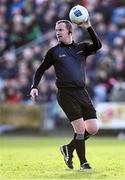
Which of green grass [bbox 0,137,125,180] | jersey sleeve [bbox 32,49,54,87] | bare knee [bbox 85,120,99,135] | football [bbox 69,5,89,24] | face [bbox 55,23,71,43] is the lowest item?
green grass [bbox 0,137,125,180]

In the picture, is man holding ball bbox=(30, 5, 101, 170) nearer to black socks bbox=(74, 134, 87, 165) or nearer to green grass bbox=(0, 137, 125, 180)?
black socks bbox=(74, 134, 87, 165)

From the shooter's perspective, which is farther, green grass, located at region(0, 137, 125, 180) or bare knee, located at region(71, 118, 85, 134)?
bare knee, located at region(71, 118, 85, 134)

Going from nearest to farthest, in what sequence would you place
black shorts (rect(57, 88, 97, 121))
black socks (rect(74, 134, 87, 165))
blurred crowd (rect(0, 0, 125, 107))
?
black socks (rect(74, 134, 87, 165))
black shorts (rect(57, 88, 97, 121))
blurred crowd (rect(0, 0, 125, 107))

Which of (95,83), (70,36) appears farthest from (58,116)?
(70,36)

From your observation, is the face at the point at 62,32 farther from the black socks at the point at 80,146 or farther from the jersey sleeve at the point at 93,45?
the black socks at the point at 80,146

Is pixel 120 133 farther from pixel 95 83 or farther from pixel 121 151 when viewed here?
pixel 121 151

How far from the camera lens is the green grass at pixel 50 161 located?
10.4 meters

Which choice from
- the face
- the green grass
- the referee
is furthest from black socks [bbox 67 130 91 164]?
the face

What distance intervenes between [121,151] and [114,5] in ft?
34.5

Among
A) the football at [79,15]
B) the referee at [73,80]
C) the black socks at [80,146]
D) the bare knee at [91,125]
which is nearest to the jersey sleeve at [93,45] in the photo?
the referee at [73,80]

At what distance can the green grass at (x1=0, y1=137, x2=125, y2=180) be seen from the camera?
34.2 ft

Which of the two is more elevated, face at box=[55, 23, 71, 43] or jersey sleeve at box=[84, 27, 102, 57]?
face at box=[55, 23, 71, 43]

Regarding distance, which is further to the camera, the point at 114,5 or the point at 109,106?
the point at 114,5

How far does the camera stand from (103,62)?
2184 centimetres
